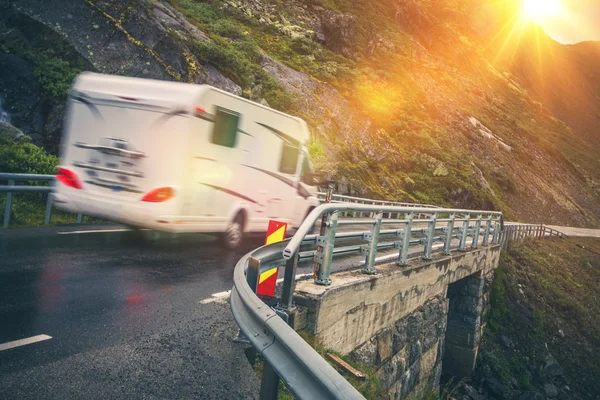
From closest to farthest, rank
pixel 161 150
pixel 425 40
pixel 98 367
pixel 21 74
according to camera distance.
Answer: pixel 98 367, pixel 161 150, pixel 21 74, pixel 425 40

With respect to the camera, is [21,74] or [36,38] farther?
[36,38]

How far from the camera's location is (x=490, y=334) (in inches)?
598

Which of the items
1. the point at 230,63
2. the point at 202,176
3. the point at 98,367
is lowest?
the point at 98,367

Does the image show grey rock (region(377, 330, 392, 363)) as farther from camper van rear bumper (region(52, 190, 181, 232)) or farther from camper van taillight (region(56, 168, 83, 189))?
camper van taillight (region(56, 168, 83, 189))

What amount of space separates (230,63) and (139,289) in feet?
59.2

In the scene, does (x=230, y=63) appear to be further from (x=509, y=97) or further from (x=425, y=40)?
(x=509, y=97)

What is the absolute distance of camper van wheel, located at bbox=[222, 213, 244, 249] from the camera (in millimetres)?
10070

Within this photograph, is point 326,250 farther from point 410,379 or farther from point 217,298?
point 410,379

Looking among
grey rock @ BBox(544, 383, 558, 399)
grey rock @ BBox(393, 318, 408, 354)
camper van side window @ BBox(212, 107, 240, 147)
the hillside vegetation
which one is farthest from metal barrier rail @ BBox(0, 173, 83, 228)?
grey rock @ BBox(544, 383, 558, 399)

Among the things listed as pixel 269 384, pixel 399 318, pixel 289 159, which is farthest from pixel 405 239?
pixel 269 384

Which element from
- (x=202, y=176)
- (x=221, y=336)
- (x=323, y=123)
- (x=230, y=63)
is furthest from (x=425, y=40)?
(x=221, y=336)

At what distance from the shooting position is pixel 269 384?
3219 millimetres

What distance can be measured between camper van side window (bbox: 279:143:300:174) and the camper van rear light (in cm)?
326

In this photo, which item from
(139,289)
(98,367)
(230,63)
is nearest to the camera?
(98,367)
